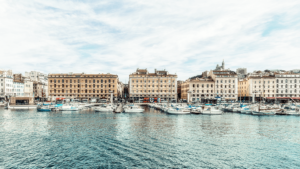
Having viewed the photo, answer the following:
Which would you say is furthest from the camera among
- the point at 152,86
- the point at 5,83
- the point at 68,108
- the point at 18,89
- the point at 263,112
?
the point at 18,89

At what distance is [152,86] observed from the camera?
134750 millimetres

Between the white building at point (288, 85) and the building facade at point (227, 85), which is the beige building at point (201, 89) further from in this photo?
the white building at point (288, 85)

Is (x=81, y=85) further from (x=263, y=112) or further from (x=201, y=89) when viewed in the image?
(x=263, y=112)

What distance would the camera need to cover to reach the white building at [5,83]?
431 ft

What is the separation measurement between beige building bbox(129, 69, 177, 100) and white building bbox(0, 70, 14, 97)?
7243cm

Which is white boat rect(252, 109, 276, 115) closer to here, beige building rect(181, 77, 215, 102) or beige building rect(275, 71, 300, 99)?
beige building rect(181, 77, 215, 102)

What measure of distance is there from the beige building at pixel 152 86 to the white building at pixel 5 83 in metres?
72.4

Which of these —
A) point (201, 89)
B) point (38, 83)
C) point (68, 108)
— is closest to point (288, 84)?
point (201, 89)

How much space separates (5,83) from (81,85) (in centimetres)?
4319

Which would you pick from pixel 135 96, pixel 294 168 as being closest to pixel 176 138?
pixel 294 168

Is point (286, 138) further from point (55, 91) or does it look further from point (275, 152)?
point (55, 91)

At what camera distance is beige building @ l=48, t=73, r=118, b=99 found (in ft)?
446

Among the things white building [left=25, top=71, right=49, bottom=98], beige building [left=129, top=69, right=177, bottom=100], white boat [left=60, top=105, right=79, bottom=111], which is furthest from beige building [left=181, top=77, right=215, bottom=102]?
white building [left=25, top=71, right=49, bottom=98]

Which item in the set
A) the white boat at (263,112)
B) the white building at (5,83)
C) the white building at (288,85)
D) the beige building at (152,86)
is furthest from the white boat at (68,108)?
the white building at (288,85)
